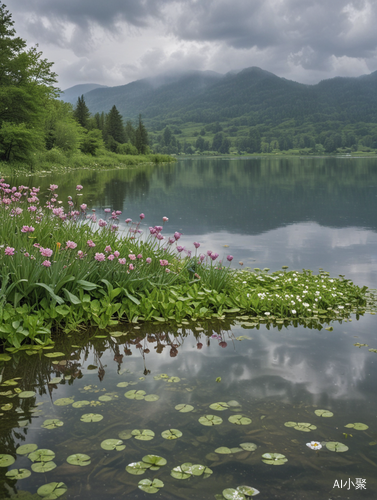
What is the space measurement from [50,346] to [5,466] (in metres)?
2.28

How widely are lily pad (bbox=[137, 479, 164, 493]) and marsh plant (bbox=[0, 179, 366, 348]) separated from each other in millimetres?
2828

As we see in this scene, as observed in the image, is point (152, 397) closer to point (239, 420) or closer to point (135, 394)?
point (135, 394)

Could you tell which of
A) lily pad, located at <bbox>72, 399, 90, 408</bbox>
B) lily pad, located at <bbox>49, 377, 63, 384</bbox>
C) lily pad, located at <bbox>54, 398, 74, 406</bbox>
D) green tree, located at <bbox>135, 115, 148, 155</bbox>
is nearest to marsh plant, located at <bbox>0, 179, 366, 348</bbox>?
lily pad, located at <bbox>49, 377, 63, 384</bbox>

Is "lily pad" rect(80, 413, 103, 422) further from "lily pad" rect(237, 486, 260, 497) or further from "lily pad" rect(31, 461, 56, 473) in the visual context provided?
"lily pad" rect(237, 486, 260, 497)

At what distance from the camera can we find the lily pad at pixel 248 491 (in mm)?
2801

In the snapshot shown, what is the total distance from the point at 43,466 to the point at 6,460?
303 millimetres

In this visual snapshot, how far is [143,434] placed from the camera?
135 inches

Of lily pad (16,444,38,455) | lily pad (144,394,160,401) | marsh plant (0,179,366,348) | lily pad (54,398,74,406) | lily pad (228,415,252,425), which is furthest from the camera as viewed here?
marsh plant (0,179,366,348)

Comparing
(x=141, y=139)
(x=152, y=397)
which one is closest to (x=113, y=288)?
(x=152, y=397)

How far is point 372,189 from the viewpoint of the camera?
2720 centimetres

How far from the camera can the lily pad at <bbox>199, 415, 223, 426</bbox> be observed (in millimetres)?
3611

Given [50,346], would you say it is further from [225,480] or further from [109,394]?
[225,480]

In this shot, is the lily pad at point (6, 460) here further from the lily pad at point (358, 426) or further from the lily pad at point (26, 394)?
the lily pad at point (358, 426)

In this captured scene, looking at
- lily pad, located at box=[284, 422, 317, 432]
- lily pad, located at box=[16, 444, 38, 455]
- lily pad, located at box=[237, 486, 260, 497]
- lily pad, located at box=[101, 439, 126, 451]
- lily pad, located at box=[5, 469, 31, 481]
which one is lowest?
lily pad, located at box=[284, 422, 317, 432]
